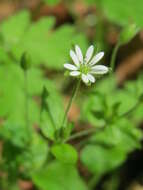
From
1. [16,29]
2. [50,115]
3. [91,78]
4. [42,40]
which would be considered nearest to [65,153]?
[50,115]

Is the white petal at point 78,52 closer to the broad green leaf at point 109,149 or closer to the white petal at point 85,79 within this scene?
the white petal at point 85,79

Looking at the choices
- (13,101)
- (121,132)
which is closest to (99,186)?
(121,132)

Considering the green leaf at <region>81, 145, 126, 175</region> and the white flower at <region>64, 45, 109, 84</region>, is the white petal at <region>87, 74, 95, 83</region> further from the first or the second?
the green leaf at <region>81, 145, 126, 175</region>

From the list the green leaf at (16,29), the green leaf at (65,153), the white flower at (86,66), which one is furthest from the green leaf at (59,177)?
the green leaf at (16,29)

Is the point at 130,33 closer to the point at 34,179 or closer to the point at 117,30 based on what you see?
the point at 34,179

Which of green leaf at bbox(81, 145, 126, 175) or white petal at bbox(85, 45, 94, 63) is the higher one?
white petal at bbox(85, 45, 94, 63)

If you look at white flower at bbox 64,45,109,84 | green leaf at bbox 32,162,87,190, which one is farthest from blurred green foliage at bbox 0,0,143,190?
white flower at bbox 64,45,109,84
